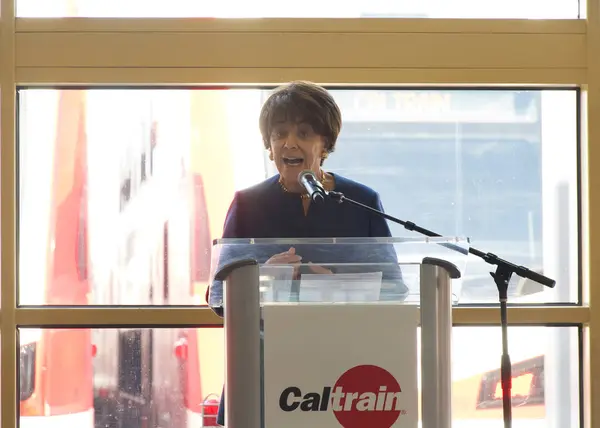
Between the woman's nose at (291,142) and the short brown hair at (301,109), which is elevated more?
the short brown hair at (301,109)

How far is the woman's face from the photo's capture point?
83.4 inches

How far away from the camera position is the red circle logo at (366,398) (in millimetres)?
1443

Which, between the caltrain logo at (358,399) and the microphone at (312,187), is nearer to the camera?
the caltrain logo at (358,399)

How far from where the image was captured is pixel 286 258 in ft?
4.80

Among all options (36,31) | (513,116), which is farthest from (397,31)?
(36,31)

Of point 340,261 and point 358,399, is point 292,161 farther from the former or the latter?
point 358,399

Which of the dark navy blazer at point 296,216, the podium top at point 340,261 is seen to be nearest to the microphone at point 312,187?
the podium top at point 340,261

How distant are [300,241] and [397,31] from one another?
1.53 meters

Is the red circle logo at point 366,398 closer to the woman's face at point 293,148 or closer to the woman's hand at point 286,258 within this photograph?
the woman's hand at point 286,258

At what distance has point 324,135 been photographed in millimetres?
2176

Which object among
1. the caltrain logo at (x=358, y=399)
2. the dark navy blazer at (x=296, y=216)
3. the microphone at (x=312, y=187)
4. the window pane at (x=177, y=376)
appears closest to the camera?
the caltrain logo at (x=358, y=399)
